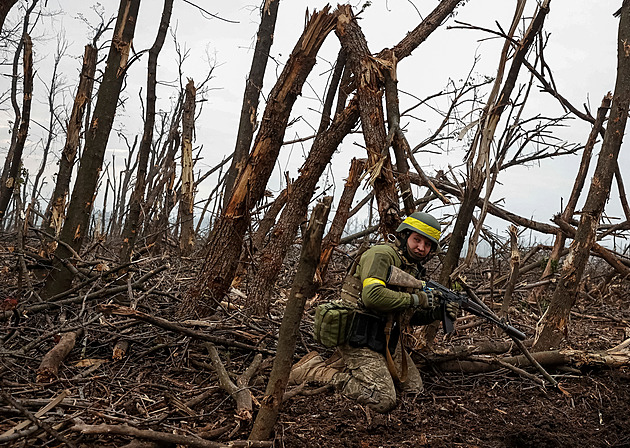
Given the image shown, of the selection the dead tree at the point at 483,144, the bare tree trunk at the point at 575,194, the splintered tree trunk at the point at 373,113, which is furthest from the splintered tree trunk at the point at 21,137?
the bare tree trunk at the point at 575,194

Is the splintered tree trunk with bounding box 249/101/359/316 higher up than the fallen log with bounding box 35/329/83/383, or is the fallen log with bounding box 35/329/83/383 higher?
the splintered tree trunk with bounding box 249/101/359/316

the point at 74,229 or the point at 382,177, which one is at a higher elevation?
the point at 382,177

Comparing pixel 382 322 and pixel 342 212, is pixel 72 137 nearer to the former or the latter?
pixel 342 212

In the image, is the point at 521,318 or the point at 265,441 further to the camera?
the point at 521,318

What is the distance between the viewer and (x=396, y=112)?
4938mm

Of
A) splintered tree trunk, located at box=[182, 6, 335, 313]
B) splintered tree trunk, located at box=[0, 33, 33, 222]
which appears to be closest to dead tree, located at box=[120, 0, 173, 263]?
splintered tree trunk, located at box=[0, 33, 33, 222]

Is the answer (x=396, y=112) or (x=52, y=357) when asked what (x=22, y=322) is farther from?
(x=396, y=112)

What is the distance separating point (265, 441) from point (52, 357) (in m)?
1.98

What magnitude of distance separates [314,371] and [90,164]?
315 cm

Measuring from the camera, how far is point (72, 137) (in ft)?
21.0

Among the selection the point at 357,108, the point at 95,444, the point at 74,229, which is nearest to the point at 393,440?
the point at 95,444

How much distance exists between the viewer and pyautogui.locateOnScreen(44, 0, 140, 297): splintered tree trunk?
527 centimetres

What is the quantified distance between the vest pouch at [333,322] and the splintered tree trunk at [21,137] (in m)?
4.22

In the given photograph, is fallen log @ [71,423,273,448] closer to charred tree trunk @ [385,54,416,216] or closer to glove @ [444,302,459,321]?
glove @ [444,302,459,321]
